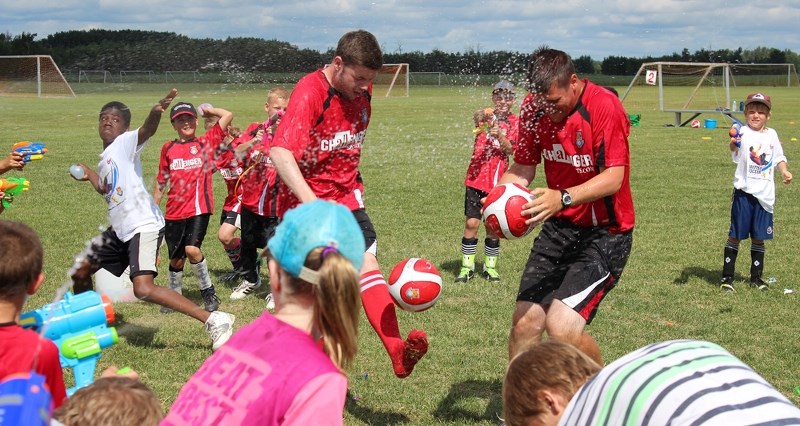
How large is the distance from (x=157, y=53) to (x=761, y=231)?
24.3 feet

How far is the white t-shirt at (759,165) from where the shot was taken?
8.65 m

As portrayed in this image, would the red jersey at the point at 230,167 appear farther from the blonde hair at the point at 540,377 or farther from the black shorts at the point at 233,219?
the blonde hair at the point at 540,377


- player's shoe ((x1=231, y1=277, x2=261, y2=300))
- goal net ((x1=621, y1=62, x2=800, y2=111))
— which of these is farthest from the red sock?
goal net ((x1=621, y1=62, x2=800, y2=111))

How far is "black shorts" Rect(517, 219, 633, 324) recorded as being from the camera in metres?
4.96

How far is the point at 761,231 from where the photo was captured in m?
8.62

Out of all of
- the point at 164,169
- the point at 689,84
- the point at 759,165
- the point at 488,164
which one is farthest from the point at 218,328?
the point at 689,84

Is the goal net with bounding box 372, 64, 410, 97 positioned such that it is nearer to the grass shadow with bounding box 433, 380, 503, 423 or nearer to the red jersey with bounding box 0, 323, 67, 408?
the grass shadow with bounding box 433, 380, 503, 423

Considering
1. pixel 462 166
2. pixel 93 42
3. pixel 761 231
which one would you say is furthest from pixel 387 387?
pixel 93 42

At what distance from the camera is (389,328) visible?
16.8 feet

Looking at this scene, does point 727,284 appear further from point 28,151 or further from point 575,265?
point 28,151

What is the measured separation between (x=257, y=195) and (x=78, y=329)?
4667mm

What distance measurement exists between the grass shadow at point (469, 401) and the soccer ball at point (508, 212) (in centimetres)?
119

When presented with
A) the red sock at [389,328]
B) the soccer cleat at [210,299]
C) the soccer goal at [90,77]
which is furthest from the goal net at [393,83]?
the red sock at [389,328]

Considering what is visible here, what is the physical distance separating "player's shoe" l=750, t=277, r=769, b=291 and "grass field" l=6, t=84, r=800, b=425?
0.35 ft
